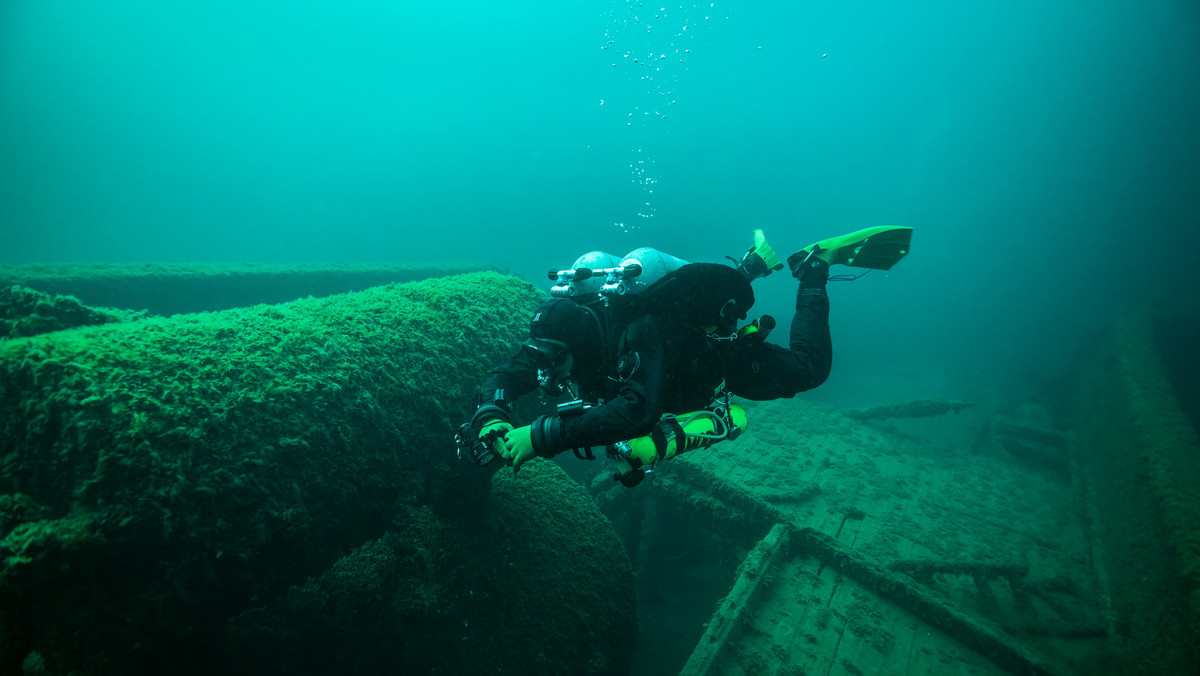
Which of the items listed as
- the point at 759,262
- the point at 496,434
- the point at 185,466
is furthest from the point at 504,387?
the point at 759,262

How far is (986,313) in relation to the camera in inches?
1538

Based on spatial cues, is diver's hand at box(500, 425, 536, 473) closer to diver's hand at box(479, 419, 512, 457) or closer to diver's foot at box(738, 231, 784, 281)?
diver's hand at box(479, 419, 512, 457)

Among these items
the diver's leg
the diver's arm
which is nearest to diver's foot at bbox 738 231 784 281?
the diver's leg

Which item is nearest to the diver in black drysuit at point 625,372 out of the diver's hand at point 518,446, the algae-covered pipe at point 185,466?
the diver's hand at point 518,446

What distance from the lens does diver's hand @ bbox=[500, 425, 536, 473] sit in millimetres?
2299

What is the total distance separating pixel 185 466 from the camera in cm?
149

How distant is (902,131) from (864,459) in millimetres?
153786

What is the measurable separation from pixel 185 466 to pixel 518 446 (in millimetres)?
1310

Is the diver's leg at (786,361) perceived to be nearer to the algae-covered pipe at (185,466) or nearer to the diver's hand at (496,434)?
the diver's hand at (496,434)

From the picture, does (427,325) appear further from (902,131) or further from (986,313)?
(902,131)

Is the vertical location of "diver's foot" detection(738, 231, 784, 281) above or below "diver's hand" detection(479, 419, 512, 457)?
above

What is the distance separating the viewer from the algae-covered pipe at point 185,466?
1296 mm

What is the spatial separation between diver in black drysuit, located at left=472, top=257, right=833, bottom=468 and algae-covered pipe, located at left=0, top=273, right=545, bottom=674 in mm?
579

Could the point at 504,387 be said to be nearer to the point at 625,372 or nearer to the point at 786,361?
the point at 625,372
